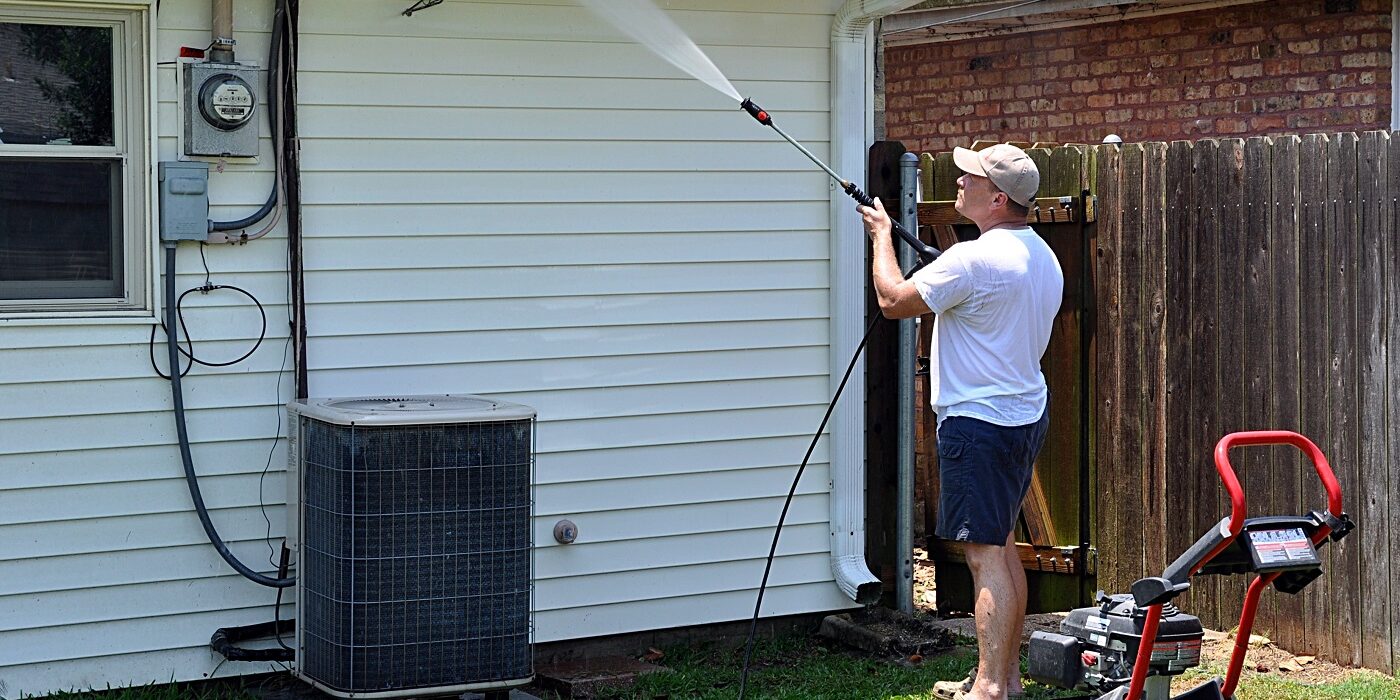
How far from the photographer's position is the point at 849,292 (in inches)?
255

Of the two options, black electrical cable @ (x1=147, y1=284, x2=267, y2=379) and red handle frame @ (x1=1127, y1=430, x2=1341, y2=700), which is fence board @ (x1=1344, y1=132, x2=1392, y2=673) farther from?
black electrical cable @ (x1=147, y1=284, x2=267, y2=379)

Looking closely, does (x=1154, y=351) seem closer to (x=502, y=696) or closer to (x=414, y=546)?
(x=502, y=696)

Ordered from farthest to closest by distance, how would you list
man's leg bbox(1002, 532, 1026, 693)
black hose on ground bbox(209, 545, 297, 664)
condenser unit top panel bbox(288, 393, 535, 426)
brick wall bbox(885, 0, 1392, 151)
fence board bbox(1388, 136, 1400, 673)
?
brick wall bbox(885, 0, 1392, 151), fence board bbox(1388, 136, 1400, 673), black hose on ground bbox(209, 545, 297, 664), man's leg bbox(1002, 532, 1026, 693), condenser unit top panel bbox(288, 393, 535, 426)

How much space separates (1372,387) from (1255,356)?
498 millimetres

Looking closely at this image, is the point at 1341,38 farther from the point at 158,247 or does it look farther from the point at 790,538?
the point at 158,247

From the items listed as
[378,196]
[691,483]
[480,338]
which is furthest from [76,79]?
[691,483]

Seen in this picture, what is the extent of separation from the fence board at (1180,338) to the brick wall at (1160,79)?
248 cm

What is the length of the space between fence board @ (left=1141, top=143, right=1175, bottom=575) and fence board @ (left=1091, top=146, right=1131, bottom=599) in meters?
0.12

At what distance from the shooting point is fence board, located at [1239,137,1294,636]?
238 inches

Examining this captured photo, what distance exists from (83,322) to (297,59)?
1202 mm

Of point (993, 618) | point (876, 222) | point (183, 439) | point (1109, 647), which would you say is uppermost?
point (876, 222)

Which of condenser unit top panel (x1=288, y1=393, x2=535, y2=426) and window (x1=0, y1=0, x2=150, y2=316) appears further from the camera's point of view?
window (x1=0, y1=0, x2=150, y2=316)

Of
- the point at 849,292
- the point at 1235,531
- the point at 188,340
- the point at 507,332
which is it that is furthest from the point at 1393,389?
the point at 188,340

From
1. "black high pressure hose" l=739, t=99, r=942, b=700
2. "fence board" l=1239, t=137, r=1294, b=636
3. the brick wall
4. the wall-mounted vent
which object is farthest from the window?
the brick wall
